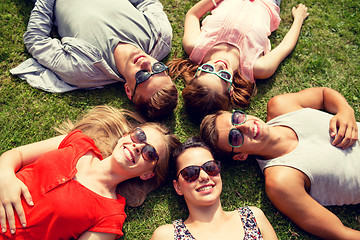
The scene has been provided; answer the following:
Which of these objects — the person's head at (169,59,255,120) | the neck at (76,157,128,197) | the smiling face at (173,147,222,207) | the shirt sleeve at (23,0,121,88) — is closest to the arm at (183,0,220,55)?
the person's head at (169,59,255,120)

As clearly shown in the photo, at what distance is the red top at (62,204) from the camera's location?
11.8 ft

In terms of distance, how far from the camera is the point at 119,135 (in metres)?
4.60

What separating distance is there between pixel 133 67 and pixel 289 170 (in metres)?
2.88

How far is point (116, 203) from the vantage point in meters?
4.07

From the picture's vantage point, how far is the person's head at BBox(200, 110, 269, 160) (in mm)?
4121

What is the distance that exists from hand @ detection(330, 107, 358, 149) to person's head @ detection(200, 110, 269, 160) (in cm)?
103

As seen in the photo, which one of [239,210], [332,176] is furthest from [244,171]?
[332,176]

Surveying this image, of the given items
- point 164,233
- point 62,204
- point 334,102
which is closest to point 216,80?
point 334,102

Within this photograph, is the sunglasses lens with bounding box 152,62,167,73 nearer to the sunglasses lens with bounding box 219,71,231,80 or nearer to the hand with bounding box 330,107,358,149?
the sunglasses lens with bounding box 219,71,231,80

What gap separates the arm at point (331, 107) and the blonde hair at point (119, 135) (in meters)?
1.81

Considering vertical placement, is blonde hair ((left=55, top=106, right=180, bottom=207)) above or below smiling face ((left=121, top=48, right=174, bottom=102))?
below

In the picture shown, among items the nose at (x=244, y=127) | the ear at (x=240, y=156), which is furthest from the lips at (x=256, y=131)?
the ear at (x=240, y=156)

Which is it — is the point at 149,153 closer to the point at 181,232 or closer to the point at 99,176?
the point at 99,176

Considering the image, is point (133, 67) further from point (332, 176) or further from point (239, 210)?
point (332, 176)
